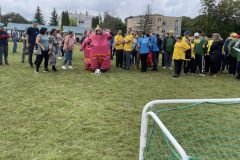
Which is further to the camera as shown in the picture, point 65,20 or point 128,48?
point 65,20

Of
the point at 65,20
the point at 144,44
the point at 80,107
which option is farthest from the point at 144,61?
the point at 65,20

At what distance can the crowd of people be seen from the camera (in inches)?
570

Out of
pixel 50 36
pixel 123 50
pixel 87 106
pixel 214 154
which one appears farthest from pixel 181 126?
pixel 123 50

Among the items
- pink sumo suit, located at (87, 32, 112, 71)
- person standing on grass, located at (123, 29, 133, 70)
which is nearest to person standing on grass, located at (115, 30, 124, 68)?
person standing on grass, located at (123, 29, 133, 70)

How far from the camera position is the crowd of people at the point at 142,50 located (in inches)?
570

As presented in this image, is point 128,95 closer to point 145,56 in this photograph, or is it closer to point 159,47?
point 145,56

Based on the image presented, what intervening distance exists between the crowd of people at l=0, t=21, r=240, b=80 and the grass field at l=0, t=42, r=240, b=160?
2.36ft

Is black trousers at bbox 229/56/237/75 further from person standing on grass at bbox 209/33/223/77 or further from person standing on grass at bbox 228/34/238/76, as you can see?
person standing on grass at bbox 209/33/223/77

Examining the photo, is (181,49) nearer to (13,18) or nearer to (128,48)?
(128,48)

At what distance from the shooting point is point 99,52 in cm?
1520

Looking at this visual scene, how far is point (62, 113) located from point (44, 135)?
151cm

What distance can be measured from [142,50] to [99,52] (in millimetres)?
1783

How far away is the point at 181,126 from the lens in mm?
7312

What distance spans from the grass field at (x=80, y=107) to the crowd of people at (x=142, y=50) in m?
0.72
